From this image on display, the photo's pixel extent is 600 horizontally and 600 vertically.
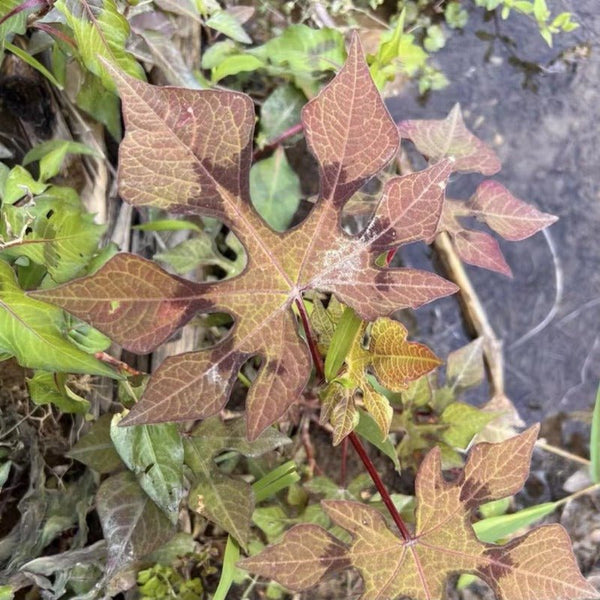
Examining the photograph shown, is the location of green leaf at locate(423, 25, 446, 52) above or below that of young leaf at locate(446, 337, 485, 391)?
above

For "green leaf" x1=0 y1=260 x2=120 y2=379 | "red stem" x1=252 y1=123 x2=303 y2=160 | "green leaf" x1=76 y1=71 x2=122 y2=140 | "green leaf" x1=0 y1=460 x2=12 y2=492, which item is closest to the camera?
"green leaf" x1=0 y1=260 x2=120 y2=379

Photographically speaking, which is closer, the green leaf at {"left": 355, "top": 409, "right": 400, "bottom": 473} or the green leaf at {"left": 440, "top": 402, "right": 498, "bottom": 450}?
the green leaf at {"left": 355, "top": 409, "right": 400, "bottom": 473}

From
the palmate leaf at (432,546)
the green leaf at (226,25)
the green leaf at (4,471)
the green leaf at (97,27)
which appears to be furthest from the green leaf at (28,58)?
the palmate leaf at (432,546)

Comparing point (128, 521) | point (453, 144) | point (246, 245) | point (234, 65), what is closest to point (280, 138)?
point (234, 65)

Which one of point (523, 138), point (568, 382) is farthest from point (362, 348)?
point (523, 138)

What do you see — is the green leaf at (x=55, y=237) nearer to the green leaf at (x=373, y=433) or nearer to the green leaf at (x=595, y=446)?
the green leaf at (x=373, y=433)

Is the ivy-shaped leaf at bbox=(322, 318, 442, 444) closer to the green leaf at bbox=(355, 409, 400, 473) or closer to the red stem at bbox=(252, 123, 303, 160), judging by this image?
the green leaf at bbox=(355, 409, 400, 473)

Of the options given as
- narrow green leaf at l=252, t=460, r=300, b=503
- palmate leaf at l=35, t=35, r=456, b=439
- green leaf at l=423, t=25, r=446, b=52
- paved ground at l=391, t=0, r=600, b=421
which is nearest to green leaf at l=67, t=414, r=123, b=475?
narrow green leaf at l=252, t=460, r=300, b=503
